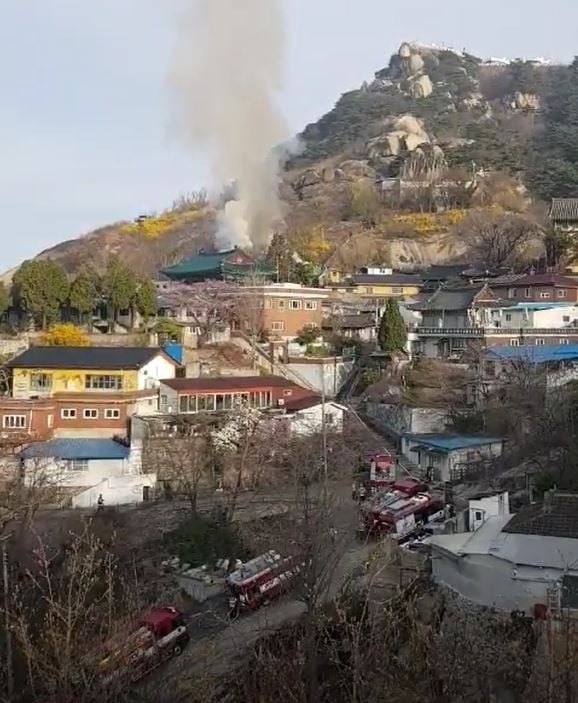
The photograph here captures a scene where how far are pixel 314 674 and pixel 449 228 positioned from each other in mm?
29611

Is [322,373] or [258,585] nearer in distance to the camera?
[258,585]

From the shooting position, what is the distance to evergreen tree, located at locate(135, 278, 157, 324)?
21.7 m

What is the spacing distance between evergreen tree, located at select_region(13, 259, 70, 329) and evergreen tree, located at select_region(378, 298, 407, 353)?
27.0 ft

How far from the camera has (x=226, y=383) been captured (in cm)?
1730

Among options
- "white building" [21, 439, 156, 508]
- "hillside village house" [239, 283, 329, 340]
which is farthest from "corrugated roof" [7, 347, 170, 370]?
"hillside village house" [239, 283, 329, 340]

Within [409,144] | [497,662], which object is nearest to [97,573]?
[497,662]

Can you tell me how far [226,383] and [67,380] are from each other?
3311 millimetres

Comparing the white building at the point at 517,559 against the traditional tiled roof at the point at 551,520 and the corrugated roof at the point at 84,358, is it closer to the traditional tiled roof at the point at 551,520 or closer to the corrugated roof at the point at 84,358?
the traditional tiled roof at the point at 551,520

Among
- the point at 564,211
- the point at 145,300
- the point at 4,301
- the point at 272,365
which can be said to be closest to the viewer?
the point at 272,365

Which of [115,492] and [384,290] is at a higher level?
[384,290]

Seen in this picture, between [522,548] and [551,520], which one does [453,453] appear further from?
[522,548]

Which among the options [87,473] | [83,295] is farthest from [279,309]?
[87,473]

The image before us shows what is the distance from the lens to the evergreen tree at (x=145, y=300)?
21.7 m

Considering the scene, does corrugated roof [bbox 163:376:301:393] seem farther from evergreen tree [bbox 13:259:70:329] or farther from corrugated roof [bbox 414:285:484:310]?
corrugated roof [bbox 414:285:484:310]
